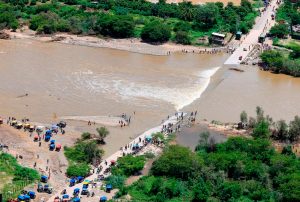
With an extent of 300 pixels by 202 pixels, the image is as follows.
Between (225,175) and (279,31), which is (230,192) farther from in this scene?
(279,31)

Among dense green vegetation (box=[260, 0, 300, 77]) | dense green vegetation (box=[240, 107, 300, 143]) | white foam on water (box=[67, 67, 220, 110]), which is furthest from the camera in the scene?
dense green vegetation (box=[260, 0, 300, 77])

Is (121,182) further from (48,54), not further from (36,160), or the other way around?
(48,54)

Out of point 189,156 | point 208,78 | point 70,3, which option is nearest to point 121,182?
point 189,156

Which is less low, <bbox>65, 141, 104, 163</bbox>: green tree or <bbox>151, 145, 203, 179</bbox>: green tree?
<bbox>151, 145, 203, 179</bbox>: green tree

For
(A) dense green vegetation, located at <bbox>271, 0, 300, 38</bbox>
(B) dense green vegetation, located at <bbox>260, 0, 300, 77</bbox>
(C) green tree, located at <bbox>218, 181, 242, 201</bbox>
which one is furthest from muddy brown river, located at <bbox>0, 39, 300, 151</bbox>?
(C) green tree, located at <bbox>218, 181, 242, 201</bbox>

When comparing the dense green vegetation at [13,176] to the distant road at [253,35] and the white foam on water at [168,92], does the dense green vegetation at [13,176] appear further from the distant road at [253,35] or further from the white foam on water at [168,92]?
the distant road at [253,35]

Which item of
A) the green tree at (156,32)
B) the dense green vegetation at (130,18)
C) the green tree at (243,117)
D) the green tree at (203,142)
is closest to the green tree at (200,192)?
the green tree at (203,142)

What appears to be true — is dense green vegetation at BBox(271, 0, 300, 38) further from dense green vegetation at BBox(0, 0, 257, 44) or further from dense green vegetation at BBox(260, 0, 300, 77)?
dense green vegetation at BBox(0, 0, 257, 44)

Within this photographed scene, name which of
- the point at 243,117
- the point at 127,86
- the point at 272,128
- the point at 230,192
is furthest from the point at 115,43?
the point at 230,192
